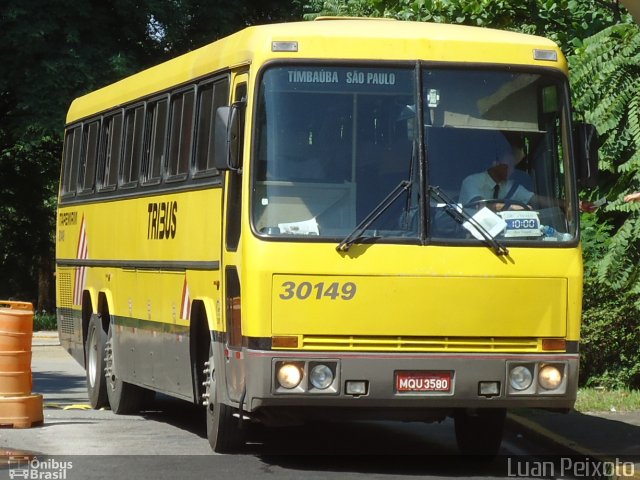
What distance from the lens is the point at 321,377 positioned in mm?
10680

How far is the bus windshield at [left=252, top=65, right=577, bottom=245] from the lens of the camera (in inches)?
431

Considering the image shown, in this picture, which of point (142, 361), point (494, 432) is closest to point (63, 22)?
point (142, 361)

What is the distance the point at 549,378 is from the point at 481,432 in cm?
155

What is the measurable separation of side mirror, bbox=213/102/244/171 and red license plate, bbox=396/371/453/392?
1.89 metres

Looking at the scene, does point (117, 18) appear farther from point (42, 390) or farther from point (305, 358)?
point (305, 358)

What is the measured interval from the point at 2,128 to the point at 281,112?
23044 millimetres

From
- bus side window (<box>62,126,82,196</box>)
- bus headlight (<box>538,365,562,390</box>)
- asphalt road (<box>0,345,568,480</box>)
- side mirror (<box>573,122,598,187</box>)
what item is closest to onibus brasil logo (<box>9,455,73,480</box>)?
asphalt road (<box>0,345,568,480</box>)

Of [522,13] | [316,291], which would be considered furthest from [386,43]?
[522,13]

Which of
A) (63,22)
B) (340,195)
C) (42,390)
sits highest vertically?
(63,22)

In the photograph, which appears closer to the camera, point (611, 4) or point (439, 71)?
point (439, 71)

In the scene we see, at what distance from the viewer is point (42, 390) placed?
19625 mm

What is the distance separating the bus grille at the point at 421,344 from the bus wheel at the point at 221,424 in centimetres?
141

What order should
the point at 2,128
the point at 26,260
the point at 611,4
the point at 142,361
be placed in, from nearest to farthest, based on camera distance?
the point at 142,361, the point at 611,4, the point at 2,128, the point at 26,260

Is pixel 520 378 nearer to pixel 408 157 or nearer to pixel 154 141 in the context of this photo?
pixel 408 157
